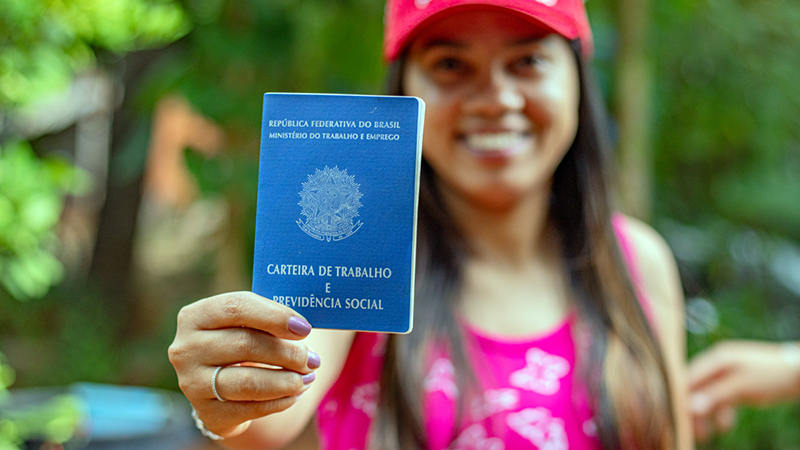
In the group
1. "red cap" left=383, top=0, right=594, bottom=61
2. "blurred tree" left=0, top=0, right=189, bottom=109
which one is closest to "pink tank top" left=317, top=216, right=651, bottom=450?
"red cap" left=383, top=0, right=594, bottom=61

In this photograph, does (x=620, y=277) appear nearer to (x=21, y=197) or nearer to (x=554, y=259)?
(x=554, y=259)

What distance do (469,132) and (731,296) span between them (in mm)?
2593

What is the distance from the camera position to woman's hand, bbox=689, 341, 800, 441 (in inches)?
72.7

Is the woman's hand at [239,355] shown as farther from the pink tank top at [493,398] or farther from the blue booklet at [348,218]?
the pink tank top at [493,398]

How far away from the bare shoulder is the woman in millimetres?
11

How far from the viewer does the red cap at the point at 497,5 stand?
133 centimetres

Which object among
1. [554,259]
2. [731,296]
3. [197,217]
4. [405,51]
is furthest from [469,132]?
[197,217]

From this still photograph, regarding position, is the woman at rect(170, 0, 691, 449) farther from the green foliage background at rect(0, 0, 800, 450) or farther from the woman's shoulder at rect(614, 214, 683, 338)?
the green foliage background at rect(0, 0, 800, 450)

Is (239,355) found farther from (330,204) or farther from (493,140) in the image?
(493,140)

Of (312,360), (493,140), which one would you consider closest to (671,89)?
(493,140)

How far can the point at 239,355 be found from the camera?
98 cm

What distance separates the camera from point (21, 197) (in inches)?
59.7

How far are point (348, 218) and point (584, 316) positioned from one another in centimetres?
77

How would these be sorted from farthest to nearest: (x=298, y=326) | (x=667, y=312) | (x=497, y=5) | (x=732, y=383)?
(x=732, y=383) < (x=667, y=312) < (x=497, y=5) < (x=298, y=326)
